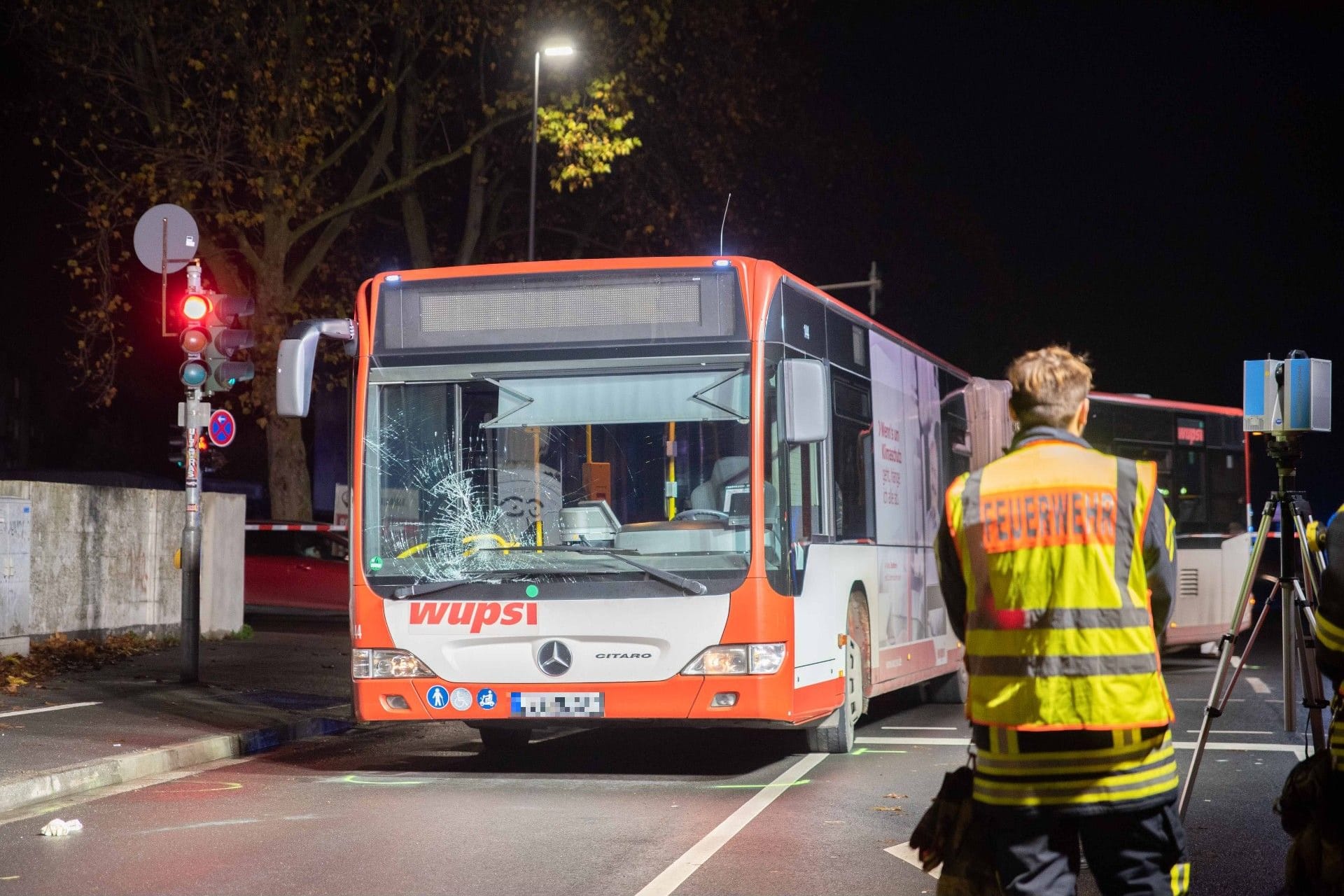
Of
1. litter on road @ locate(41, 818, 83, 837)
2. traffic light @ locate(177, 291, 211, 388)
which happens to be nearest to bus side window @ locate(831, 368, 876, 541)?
litter on road @ locate(41, 818, 83, 837)

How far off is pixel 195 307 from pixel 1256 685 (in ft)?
34.7

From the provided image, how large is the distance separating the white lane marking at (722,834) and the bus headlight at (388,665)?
196cm

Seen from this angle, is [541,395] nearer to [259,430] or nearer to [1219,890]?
[1219,890]

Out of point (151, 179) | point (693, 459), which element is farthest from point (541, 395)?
point (151, 179)

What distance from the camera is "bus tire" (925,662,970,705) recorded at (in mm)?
15648

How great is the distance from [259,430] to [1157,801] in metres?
41.6

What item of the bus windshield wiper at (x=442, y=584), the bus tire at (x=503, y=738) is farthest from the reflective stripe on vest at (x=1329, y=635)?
the bus tire at (x=503, y=738)

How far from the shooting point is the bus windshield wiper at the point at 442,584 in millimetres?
9836

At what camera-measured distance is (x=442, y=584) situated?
32.4ft

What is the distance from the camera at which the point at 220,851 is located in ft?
26.1

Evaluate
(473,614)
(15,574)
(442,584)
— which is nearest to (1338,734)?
(473,614)

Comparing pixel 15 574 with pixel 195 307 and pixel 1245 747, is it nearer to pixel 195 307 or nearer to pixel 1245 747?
pixel 195 307

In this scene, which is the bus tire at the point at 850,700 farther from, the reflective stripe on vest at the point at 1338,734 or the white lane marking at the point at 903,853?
the reflective stripe on vest at the point at 1338,734

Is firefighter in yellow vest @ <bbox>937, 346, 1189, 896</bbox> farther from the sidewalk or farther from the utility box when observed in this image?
the utility box
